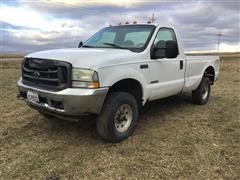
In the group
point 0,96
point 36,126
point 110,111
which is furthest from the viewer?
point 0,96

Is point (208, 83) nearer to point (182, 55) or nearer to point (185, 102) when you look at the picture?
point (185, 102)

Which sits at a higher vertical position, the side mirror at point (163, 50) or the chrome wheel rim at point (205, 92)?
the side mirror at point (163, 50)

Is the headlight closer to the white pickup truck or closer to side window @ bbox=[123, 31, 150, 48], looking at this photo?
the white pickup truck

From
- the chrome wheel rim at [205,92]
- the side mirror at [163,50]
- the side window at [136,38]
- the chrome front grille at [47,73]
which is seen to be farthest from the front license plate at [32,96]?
the chrome wheel rim at [205,92]

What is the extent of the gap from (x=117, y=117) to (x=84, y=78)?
0.94 meters

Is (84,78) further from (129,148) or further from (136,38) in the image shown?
(136,38)

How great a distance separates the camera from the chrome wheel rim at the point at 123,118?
192 inches

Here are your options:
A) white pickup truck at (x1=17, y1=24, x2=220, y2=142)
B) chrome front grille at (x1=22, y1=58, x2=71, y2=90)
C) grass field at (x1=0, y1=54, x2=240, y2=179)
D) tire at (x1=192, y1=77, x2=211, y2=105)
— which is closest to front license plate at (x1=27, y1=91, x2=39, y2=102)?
white pickup truck at (x1=17, y1=24, x2=220, y2=142)

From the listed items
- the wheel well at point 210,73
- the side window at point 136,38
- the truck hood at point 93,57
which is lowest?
the wheel well at point 210,73

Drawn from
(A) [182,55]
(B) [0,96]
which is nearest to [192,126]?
(A) [182,55]

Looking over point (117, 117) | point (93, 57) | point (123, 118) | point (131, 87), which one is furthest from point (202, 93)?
point (93, 57)

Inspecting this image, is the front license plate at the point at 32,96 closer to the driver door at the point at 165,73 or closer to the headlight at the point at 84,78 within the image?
the headlight at the point at 84,78

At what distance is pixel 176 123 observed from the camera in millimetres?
6031

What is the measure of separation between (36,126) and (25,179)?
81.6 inches
